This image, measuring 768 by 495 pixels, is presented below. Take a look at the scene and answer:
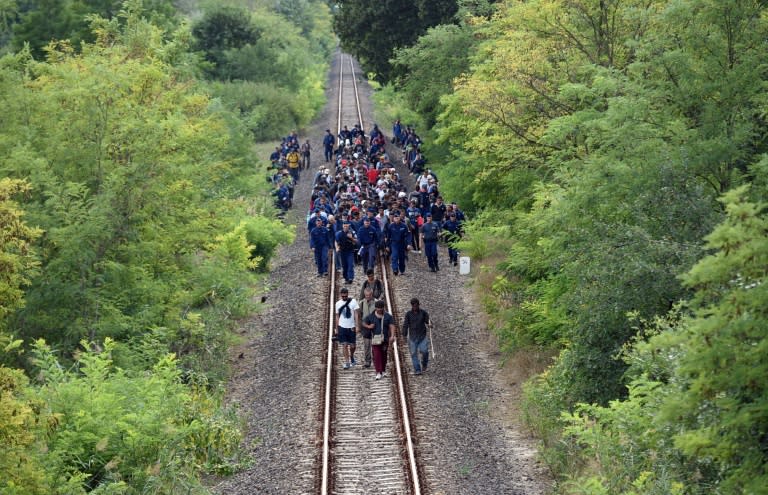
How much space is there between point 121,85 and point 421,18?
2682 centimetres

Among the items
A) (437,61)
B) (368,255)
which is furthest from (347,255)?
(437,61)

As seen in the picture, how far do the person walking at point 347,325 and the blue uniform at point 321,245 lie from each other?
6004 millimetres

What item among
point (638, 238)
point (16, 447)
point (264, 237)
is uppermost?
point (264, 237)

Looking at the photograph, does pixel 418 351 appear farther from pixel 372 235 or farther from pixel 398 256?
pixel 398 256

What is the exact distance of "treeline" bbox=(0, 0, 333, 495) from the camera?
44.4 feet

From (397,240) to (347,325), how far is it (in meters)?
6.97

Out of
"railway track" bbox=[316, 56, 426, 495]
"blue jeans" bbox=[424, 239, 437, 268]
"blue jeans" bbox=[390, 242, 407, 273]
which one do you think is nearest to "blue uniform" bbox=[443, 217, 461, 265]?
"blue jeans" bbox=[424, 239, 437, 268]

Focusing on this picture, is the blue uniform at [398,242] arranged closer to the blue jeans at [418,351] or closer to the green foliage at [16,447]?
the blue jeans at [418,351]

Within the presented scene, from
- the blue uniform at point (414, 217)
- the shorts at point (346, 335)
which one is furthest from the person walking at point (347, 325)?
the blue uniform at point (414, 217)

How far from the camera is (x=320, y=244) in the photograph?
26531 mm

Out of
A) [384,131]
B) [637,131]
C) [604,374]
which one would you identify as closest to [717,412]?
[604,374]

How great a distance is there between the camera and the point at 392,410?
18.1 m

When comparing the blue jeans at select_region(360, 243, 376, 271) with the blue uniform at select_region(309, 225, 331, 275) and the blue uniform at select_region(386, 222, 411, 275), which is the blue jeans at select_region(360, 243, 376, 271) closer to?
the blue uniform at select_region(386, 222, 411, 275)

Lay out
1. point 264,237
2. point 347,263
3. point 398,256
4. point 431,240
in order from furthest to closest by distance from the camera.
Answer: point 264,237, point 431,240, point 398,256, point 347,263
